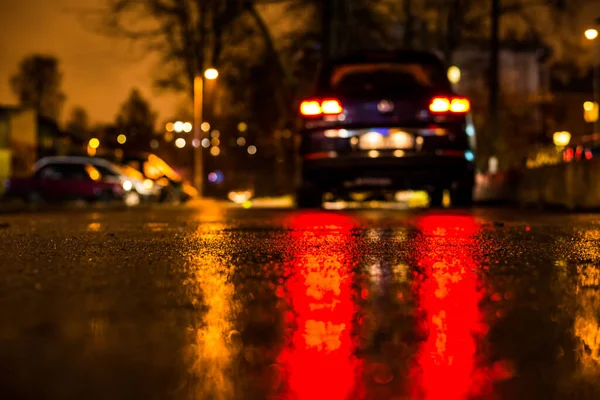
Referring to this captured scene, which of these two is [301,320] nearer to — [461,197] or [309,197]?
[309,197]

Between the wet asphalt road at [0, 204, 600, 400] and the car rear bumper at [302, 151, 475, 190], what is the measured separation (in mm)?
4348

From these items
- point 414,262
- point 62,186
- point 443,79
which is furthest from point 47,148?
point 414,262

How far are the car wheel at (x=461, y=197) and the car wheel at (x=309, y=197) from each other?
1864 millimetres

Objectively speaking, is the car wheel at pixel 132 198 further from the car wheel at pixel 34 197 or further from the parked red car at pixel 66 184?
the car wheel at pixel 34 197

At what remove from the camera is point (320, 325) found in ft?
12.1

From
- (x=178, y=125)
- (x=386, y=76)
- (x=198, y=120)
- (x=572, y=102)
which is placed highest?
(x=572, y=102)

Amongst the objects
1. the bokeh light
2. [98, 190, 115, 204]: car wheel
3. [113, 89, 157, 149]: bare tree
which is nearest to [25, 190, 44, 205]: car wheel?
[98, 190, 115, 204]: car wheel

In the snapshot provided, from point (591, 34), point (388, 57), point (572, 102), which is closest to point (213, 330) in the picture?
point (388, 57)

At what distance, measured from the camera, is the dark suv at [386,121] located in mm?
11008

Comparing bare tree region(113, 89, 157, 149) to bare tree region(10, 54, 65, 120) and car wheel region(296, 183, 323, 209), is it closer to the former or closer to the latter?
bare tree region(10, 54, 65, 120)

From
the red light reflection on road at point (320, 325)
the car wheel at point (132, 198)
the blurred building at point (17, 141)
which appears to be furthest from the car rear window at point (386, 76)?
the blurred building at point (17, 141)

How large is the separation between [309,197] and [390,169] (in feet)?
5.69

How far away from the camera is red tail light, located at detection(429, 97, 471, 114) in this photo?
10992 millimetres

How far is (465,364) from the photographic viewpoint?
307 centimetres
